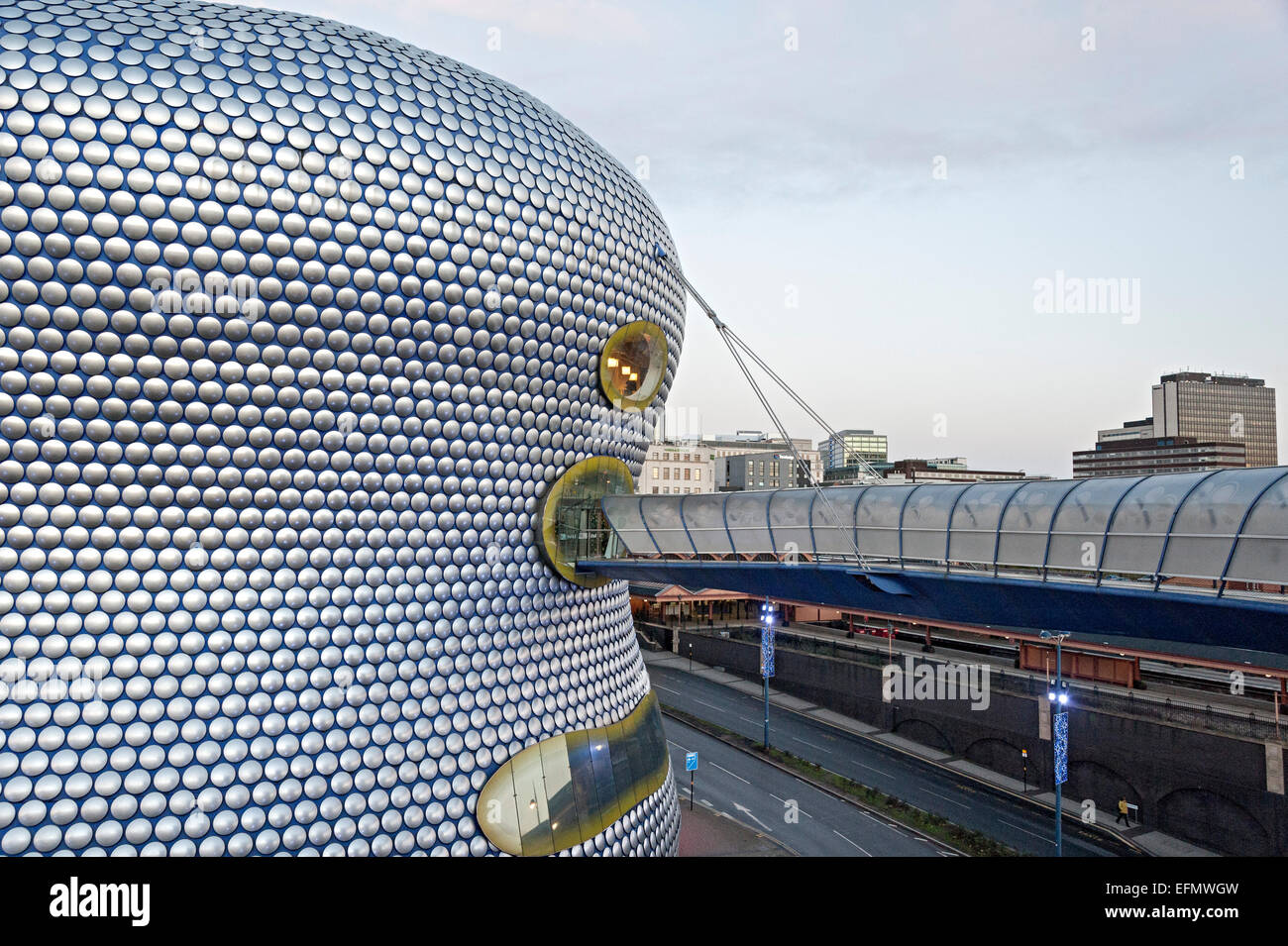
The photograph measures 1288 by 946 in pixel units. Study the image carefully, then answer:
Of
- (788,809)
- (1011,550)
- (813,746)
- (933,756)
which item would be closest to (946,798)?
(933,756)

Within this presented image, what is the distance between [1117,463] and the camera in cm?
12562

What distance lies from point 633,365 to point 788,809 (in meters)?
16.2

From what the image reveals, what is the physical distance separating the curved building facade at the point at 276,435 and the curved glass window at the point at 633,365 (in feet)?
4.06

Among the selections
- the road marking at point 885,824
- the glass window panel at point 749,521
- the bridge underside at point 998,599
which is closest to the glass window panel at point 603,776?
the bridge underside at point 998,599

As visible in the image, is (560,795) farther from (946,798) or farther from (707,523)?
(946,798)

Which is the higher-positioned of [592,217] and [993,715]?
[592,217]

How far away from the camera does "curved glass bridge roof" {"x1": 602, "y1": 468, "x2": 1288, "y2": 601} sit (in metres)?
10.2

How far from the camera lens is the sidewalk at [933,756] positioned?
24.1 metres

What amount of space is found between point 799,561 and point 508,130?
35.2ft

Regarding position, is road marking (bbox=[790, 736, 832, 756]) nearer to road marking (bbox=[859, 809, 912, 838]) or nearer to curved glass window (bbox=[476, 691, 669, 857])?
road marking (bbox=[859, 809, 912, 838])

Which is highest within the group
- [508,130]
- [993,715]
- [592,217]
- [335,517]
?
[508,130]

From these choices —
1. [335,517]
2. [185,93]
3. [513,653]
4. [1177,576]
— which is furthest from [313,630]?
[1177,576]

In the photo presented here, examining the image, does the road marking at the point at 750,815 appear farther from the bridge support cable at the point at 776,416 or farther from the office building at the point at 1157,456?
the office building at the point at 1157,456
